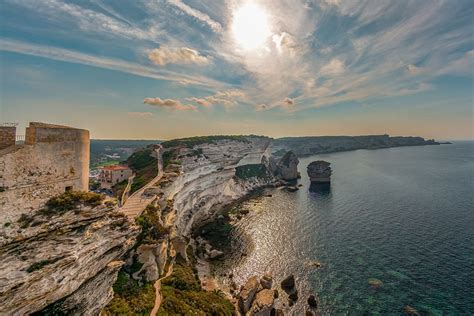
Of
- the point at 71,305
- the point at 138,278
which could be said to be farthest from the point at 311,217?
the point at 71,305

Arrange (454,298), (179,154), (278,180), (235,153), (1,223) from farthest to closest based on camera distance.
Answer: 1. (278,180)
2. (235,153)
3. (179,154)
4. (454,298)
5. (1,223)

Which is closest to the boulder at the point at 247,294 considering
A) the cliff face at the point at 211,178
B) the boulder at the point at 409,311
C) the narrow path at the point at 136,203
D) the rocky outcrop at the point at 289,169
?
the narrow path at the point at 136,203

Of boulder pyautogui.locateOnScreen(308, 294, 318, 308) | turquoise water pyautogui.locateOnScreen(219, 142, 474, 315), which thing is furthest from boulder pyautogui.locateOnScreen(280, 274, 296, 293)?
boulder pyautogui.locateOnScreen(308, 294, 318, 308)

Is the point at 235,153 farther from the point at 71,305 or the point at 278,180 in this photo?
the point at 71,305

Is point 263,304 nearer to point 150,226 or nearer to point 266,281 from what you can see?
point 266,281

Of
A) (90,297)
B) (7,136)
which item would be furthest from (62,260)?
(7,136)

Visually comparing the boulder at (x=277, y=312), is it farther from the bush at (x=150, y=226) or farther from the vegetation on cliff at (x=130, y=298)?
the bush at (x=150, y=226)
